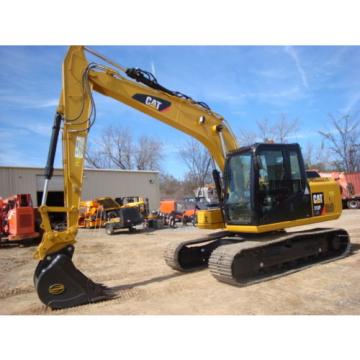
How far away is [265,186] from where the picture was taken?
6.91 metres

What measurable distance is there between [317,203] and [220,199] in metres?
2.15

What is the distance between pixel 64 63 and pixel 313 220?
5811mm

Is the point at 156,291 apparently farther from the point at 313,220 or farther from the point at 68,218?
the point at 313,220

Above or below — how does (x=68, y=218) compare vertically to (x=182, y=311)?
above

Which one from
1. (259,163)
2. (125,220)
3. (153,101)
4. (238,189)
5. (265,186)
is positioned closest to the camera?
(259,163)

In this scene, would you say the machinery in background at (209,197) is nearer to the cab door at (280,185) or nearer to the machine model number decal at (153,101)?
the cab door at (280,185)

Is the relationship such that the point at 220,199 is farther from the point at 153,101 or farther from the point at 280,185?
the point at 153,101

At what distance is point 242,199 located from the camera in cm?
703

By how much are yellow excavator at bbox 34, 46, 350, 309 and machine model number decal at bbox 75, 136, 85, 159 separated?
0.02 m

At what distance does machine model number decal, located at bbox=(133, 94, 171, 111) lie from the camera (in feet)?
22.8

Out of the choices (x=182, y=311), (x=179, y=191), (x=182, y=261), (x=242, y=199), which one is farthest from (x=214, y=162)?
(x=179, y=191)

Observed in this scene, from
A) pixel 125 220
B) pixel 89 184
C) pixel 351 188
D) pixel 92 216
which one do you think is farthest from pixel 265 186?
pixel 89 184

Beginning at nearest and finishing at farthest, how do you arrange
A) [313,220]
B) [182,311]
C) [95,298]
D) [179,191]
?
[182,311] < [95,298] < [313,220] < [179,191]

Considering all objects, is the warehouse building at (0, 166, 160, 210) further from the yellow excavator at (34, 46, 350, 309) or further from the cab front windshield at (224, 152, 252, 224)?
the cab front windshield at (224, 152, 252, 224)
